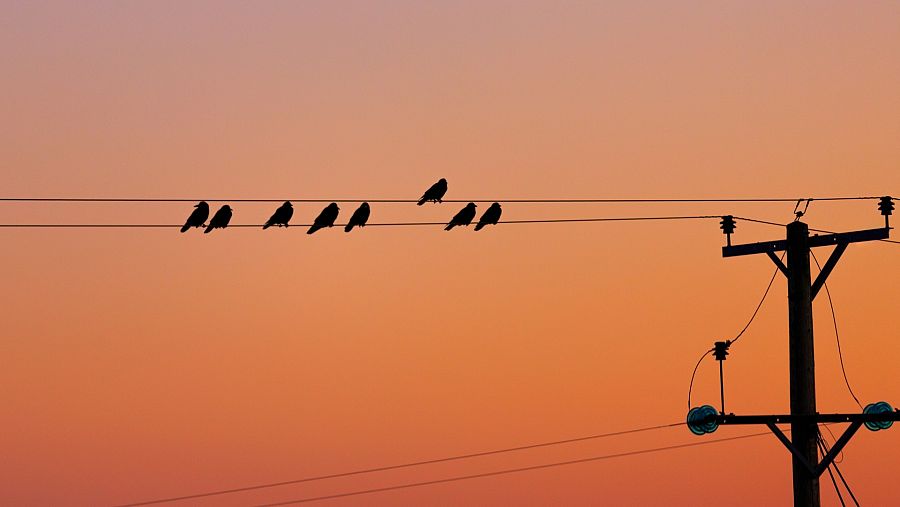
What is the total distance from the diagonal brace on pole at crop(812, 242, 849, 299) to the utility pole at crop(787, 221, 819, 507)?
20cm

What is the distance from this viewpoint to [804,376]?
855 inches

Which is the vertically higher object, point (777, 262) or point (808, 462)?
point (777, 262)

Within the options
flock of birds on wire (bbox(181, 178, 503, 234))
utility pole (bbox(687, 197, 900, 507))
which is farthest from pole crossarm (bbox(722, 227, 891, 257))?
flock of birds on wire (bbox(181, 178, 503, 234))

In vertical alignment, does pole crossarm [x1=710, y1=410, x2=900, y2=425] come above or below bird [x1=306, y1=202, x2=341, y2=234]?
below

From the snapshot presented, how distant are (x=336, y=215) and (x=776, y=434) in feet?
37.5

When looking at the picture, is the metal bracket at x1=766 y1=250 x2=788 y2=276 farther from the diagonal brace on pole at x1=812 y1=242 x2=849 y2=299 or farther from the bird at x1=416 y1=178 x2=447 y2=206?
the bird at x1=416 y1=178 x2=447 y2=206

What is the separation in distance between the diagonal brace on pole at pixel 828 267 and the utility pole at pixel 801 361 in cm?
20

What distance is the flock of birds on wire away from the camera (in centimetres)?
2914

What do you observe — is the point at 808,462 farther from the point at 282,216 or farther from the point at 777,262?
the point at 282,216

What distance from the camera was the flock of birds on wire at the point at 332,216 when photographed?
2914 centimetres

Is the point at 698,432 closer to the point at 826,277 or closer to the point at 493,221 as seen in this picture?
the point at 826,277

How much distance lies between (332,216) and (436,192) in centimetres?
210

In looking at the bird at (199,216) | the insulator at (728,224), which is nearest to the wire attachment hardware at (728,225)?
the insulator at (728,224)

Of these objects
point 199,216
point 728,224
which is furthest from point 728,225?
point 199,216
